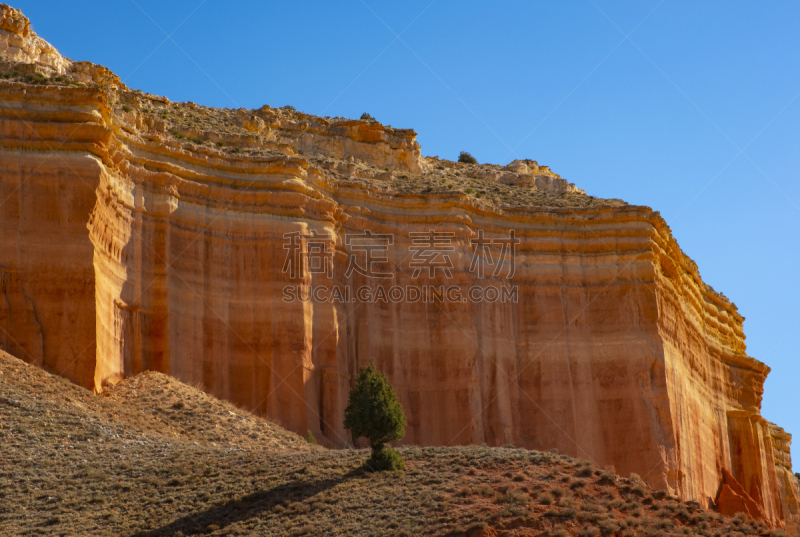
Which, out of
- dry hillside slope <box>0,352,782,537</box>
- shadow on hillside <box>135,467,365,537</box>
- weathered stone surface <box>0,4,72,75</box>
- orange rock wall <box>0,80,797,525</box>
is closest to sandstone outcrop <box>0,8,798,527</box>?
orange rock wall <box>0,80,797,525</box>

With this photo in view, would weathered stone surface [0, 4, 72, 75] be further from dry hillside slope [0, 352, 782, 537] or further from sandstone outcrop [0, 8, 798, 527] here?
dry hillside slope [0, 352, 782, 537]

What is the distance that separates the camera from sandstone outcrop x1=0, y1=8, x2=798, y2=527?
31.3 metres

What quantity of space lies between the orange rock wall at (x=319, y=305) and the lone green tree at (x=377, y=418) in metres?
7.27

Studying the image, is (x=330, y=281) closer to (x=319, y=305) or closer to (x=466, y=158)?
(x=319, y=305)

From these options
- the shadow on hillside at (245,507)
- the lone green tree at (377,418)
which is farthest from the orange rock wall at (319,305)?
the shadow on hillside at (245,507)

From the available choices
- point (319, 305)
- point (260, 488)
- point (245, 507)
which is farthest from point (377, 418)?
point (319, 305)

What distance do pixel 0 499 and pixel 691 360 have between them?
32.0 metres

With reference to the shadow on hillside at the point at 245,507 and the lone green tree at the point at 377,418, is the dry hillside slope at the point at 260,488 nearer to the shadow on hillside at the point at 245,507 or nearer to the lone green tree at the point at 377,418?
the shadow on hillside at the point at 245,507

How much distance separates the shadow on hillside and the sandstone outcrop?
7948 millimetres

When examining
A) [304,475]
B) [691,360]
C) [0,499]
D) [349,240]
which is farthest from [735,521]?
[691,360]

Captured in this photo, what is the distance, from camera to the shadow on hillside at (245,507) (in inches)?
864

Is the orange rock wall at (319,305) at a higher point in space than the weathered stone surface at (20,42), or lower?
lower

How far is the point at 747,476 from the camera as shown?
171 ft

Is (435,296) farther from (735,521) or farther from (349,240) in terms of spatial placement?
(735,521)
